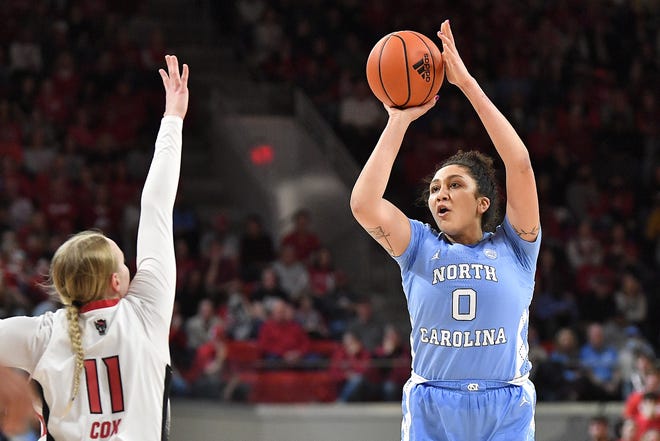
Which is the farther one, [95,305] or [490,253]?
[490,253]

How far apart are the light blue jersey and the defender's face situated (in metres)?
0.08

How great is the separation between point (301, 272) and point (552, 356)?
11.6 ft

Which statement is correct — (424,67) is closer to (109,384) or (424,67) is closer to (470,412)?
(470,412)

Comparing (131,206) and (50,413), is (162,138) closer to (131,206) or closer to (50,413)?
(50,413)

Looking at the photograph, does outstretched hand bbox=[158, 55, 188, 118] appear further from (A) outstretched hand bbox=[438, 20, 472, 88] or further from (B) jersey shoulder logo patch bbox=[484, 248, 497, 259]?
(B) jersey shoulder logo patch bbox=[484, 248, 497, 259]

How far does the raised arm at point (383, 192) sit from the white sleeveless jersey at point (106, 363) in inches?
37.5

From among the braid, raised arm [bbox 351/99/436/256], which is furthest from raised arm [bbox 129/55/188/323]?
raised arm [bbox 351/99/436/256]

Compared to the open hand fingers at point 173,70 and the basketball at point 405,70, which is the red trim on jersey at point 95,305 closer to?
the open hand fingers at point 173,70

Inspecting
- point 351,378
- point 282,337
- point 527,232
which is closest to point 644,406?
point 351,378

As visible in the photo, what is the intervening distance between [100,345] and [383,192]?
1363mm

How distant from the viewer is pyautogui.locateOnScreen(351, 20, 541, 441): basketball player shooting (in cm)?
429

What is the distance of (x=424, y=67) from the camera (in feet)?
14.9

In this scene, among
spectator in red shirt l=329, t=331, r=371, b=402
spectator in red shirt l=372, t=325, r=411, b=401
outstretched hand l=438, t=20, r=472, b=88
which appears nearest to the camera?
outstretched hand l=438, t=20, r=472, b=88

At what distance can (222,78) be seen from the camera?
685 inches
